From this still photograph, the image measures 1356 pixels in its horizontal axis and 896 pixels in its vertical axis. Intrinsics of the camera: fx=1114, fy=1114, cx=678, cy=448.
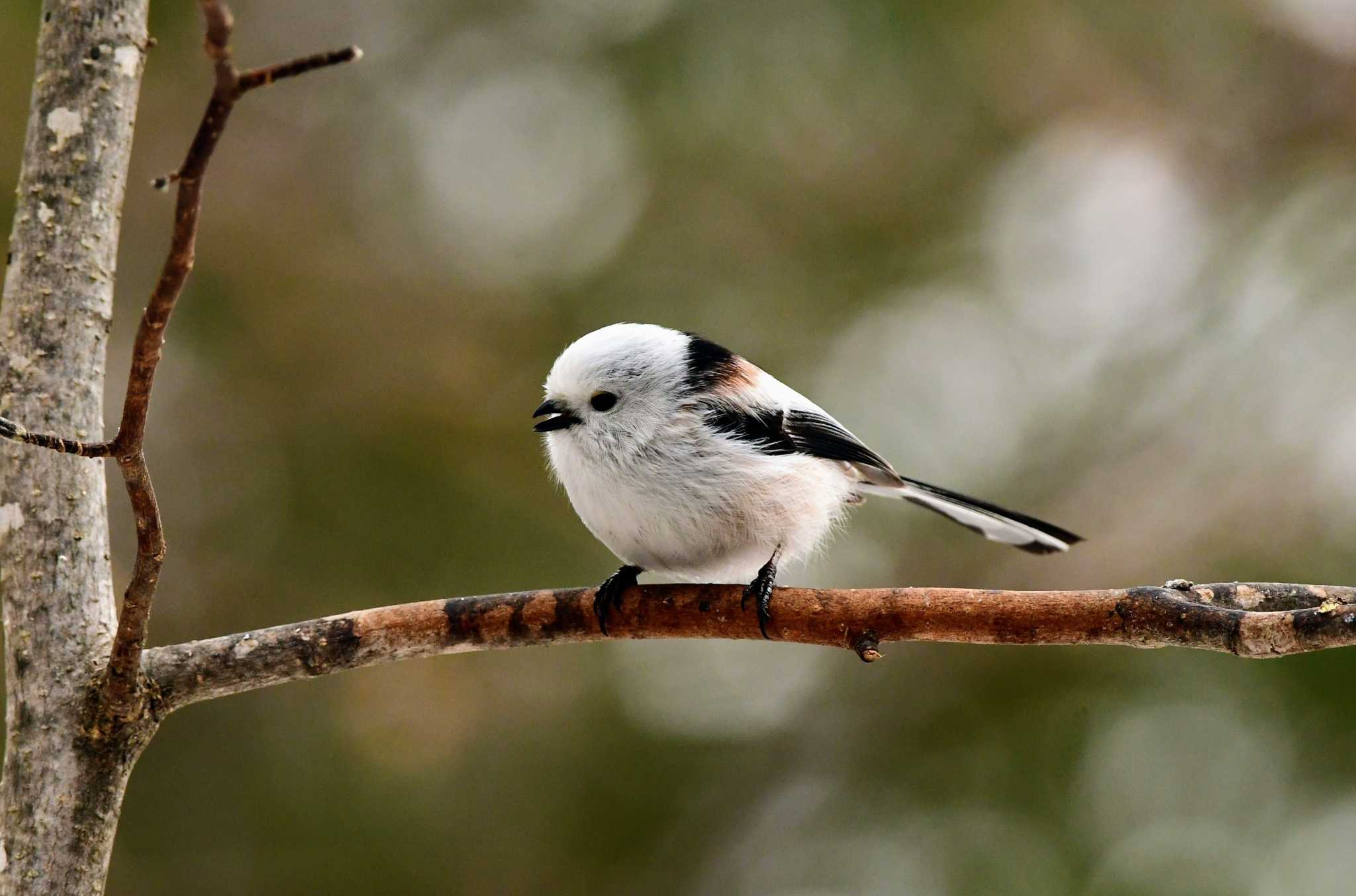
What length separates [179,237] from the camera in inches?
47.6

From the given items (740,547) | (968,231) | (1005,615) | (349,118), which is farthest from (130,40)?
(968,231)

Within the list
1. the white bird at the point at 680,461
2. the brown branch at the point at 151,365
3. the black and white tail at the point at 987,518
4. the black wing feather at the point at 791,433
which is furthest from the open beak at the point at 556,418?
the brown branch at the point at 151,365

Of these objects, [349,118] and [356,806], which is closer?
[356,806]

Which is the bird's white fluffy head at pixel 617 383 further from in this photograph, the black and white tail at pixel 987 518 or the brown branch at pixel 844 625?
the black and white tail at pixel 987 518

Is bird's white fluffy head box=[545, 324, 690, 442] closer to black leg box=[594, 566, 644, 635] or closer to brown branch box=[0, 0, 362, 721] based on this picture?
black leg box=[594, 566, 644, 635]

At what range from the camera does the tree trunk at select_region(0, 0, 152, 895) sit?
63.6 inches

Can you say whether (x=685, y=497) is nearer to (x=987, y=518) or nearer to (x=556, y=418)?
(x=556, y=418)

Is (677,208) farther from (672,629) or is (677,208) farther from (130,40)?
(130,40)

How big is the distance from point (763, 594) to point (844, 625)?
10.0 inches

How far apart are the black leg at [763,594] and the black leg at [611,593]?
268 mm

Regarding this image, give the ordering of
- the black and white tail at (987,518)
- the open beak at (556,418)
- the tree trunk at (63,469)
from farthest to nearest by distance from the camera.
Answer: the black and white tail at (987,518)
the open beak at (556,418)
the tree trunk at (63,469)

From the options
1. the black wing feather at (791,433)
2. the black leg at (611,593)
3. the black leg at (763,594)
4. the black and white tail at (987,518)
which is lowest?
the black leg at (611,593)

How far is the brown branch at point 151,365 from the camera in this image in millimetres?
1148

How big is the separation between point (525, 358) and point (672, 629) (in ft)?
6.93
